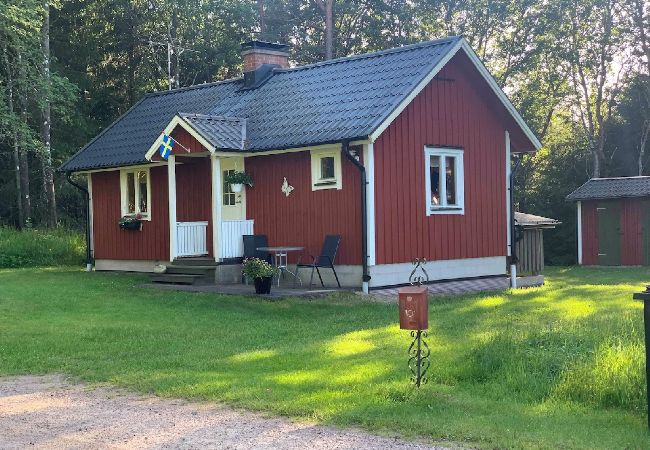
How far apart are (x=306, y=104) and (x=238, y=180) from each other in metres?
2.21

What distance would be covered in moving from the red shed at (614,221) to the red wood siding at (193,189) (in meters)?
15.0

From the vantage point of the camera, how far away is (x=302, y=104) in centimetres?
1716

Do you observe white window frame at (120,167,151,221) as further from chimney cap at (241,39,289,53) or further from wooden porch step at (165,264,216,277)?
chimney cap at (241,39,289,53)

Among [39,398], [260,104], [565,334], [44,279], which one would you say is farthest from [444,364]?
[44,279]

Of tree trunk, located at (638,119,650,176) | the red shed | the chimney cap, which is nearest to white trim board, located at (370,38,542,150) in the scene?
the chimney cap

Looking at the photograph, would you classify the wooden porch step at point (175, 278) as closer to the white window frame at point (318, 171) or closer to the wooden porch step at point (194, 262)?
the wooden porch step at point (194, 262)

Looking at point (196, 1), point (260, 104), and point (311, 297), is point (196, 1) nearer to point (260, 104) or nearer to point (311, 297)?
point (260, 104)

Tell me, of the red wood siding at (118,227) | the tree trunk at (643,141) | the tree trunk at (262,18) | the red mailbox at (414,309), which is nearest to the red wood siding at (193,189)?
the red wood siding at (118,227)

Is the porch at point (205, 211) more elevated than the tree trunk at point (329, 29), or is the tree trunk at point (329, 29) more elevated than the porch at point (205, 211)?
the tree trunk at point (329, 29)

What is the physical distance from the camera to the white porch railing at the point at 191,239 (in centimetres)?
1739

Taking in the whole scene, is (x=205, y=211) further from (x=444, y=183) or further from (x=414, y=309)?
(x=414, y=309)

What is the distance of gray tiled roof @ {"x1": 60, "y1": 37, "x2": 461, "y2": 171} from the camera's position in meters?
15.3

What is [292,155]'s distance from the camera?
16312mm

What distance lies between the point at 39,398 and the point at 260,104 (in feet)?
38.7
